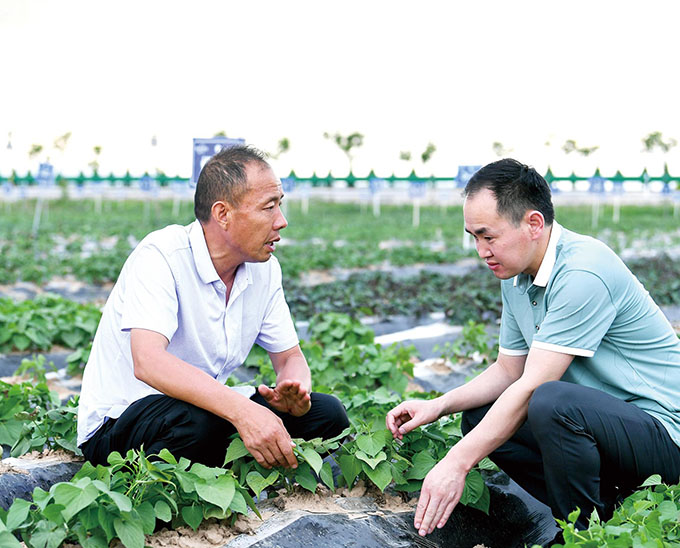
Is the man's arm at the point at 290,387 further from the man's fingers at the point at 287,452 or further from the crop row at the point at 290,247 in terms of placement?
the crop row at the point at 290,247

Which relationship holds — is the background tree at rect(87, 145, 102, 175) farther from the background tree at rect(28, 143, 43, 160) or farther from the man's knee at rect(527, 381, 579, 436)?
the man's knee at rect(527, 381, 579, 436)

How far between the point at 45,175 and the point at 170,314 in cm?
1233

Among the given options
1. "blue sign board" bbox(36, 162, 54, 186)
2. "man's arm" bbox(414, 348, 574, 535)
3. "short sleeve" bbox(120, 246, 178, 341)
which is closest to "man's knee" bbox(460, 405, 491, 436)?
"man's arm" bbox(414, 348, 574, 535)

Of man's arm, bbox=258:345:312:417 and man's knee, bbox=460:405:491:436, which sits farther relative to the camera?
man's knee, bbox=460:405:491:436

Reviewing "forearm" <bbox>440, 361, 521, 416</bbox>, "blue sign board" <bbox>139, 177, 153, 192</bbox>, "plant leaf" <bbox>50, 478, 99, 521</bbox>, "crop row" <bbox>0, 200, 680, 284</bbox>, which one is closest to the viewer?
"plant leaf" <bbox>50, 478, 99, 521</bbox>

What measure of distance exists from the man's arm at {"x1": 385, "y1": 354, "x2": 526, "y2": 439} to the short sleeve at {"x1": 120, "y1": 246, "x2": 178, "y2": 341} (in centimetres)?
75

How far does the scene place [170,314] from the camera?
7.40 feet

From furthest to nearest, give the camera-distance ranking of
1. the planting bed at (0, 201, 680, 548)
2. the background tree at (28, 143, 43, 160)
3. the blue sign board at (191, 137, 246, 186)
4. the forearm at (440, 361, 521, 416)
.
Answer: the background tree at (28, 143, 43, 160) < the blue sign board at (191, 137, 246, 186) < the forearm at (440, 361, 521, 416) < the planting bed at (0, 201, 680, 548)

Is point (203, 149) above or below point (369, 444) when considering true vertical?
above

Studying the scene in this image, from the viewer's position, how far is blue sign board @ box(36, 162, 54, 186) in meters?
13.4

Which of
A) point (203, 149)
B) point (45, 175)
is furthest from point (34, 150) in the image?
point (203, 149)

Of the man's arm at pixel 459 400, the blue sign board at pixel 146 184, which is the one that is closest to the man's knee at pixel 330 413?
the man's arm at pixel 459 400

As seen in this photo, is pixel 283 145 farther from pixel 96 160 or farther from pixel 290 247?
pixel 290 247

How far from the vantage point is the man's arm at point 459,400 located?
93.1 inches
